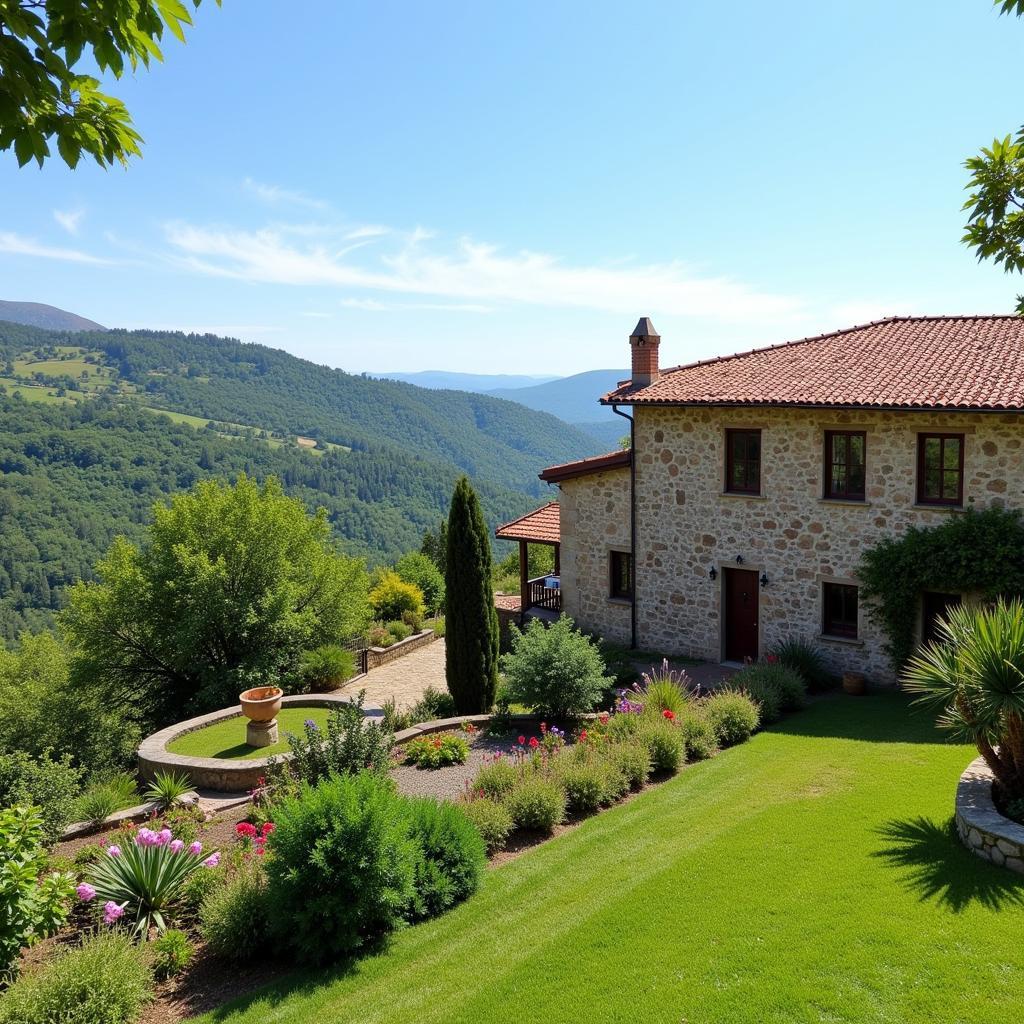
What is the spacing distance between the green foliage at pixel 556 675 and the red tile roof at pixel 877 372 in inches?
265

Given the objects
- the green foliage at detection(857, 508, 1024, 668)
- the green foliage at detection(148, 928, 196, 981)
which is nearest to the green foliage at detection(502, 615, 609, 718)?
the green foliage at detection(857, 508, 1024, 668)

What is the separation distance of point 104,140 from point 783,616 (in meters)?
16.6

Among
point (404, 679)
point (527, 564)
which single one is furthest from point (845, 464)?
point (404, 679)

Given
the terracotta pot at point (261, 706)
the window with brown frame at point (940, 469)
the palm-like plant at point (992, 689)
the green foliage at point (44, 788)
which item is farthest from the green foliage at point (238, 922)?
the window with brown frame at point (940, 469)

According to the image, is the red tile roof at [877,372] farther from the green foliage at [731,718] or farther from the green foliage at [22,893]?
the green foliage at [22,893]

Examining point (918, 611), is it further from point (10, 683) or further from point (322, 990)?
point (10, 683)

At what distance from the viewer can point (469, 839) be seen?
8211 millimetres

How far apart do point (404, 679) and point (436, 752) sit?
28.4 ft

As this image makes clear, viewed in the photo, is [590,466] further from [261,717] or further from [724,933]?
[724,933]

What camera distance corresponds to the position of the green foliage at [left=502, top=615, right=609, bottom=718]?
13930 millimetres

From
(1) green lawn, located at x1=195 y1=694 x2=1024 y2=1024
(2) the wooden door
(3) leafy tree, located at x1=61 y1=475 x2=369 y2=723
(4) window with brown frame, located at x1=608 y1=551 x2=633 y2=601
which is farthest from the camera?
(4) window with brown frame, located at x1=608 y1=551 x2=633 y2=601

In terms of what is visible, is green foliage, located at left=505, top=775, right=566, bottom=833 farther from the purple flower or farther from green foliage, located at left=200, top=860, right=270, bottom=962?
the purple flower

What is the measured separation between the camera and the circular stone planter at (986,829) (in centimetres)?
725

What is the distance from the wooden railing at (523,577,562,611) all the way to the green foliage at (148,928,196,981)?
16.7 m
